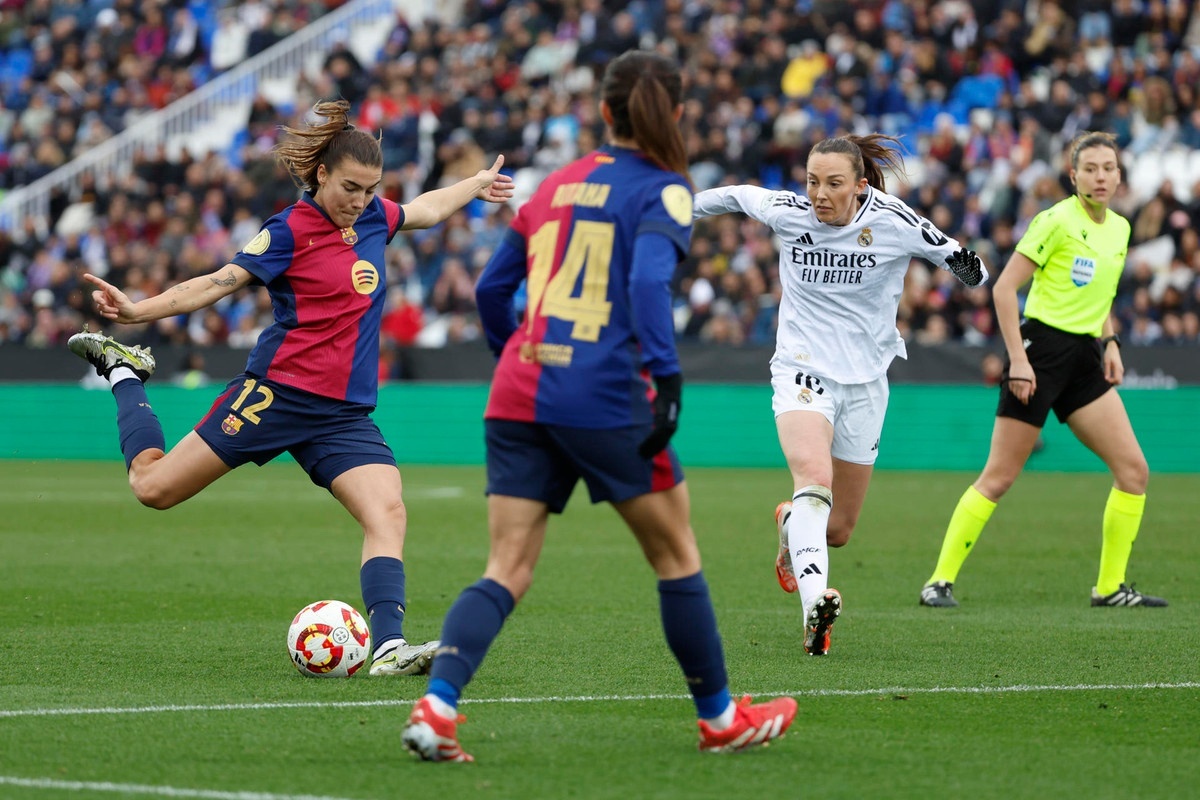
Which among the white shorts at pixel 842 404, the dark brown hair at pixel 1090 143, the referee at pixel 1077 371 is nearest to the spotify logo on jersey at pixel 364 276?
the white shorts at pixel 842 404

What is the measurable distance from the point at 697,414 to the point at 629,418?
1757 centimetres

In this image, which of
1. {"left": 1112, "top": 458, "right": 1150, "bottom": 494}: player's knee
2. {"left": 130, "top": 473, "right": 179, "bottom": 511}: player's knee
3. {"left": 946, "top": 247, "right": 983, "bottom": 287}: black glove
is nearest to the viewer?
{"left": 130, "top": 473, "right": 179, "bottom": 511}: player's knee

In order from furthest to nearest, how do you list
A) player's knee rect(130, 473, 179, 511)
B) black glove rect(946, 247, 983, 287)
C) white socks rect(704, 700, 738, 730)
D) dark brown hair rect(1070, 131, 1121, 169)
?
dark brown hair rect(1070, 131, 1121, 169), black glove rect(946, 247, 983, 287), player's knee rect(130, 473, 179, 511), white socks rect(704, 700, 738, 730)

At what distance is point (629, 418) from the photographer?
16.1 feet

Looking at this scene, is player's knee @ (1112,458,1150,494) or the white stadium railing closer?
player's knee @ (1112,458,1150,494)

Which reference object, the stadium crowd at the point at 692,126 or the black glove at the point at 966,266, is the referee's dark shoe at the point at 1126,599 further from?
the stadium crowd at the point at 692,126

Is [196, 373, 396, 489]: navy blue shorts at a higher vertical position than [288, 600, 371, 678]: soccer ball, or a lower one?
higher

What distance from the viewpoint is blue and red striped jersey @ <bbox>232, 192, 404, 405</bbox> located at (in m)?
6.88

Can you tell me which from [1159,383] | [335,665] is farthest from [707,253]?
[335,665]

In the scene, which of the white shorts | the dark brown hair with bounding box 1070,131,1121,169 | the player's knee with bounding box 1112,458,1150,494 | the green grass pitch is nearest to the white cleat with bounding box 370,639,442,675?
the green grass pitch

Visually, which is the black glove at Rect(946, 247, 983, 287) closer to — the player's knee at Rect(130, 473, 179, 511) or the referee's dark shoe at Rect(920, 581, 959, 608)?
the referee's dark shoe at Rect(920, 581, 959, 608)

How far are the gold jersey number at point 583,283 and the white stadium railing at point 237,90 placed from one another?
27.4 m

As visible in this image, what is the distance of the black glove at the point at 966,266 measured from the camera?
768 cm

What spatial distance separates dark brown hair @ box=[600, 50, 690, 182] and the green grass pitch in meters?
1.81
